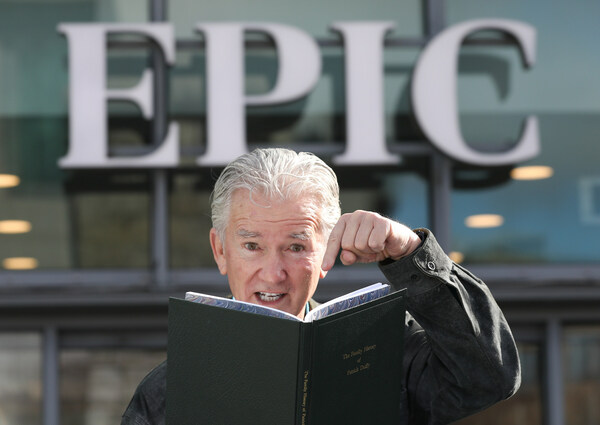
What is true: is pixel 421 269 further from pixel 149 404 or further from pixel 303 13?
pixel 303 13

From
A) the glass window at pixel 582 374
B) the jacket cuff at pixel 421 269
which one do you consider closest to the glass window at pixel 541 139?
the glass window at pixel 582 374

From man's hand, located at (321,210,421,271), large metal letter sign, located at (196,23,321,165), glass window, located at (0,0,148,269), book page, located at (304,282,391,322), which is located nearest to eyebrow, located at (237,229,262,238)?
man's hand, located at (321,210,421,271)

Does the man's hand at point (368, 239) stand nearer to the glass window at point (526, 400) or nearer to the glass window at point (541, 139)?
the glass window at point (541, 139)

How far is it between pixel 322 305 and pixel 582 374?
14.2ft

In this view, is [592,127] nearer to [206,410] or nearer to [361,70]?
[361,70]

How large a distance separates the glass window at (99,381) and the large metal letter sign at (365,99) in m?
1.72

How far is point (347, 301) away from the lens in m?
1.38

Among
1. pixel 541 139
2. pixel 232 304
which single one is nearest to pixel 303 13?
pixel 541 139

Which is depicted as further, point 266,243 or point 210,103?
point 210,103

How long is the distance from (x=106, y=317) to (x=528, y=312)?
2.55m

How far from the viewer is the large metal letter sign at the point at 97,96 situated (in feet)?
16.1

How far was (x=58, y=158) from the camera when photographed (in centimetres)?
512

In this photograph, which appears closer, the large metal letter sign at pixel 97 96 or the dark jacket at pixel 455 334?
the dark jacket at pixel 455 334

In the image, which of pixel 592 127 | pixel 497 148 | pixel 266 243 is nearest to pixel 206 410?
pixel 266 243
